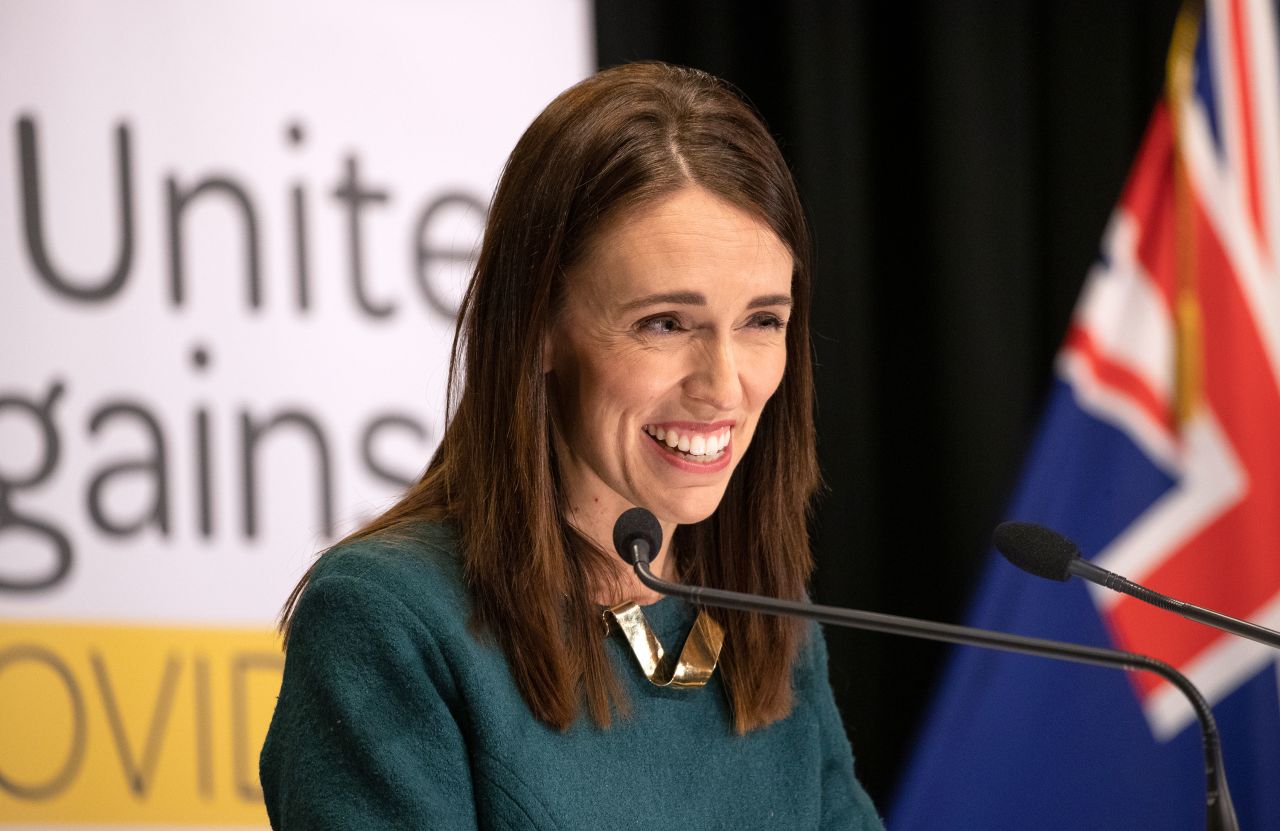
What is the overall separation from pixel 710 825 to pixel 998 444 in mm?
1751

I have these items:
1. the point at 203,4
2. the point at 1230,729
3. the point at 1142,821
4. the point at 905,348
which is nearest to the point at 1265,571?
the point at 1230,729

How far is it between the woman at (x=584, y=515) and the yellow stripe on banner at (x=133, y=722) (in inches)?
39.9

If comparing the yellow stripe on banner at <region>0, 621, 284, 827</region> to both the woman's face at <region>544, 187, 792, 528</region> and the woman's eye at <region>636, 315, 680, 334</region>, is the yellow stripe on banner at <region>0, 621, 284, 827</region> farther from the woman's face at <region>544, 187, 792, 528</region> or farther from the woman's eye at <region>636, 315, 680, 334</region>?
the woman's eye at <region>636, 315, 680, 334</region>

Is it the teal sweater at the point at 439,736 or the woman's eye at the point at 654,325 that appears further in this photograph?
the woman's eye at the point at 654,325

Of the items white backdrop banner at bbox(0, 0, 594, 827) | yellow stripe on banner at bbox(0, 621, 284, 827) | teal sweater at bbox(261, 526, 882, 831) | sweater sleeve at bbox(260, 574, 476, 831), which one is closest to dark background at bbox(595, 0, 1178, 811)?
white backdrop banner at bbox(0, 0, 594, 827)

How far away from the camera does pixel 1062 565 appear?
1264 millimetres

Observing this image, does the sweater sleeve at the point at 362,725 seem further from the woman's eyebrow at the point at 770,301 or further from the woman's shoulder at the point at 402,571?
the woman's eyebrow at the point at 770,301

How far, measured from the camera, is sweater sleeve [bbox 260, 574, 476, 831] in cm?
132

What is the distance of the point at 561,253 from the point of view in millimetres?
1571

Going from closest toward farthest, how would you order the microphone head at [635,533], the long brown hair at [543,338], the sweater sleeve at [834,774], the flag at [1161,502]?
the microphone head at [635,533] < the long brown hair at [543,338] < the sweater sleeve at [834,774] < the flag at [1161,502]

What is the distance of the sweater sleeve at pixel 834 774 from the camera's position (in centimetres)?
179

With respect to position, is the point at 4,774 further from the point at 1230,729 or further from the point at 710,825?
the point at 1230,729

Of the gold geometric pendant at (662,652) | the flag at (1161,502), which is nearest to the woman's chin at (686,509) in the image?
the gold geometric pendant at (662,652)

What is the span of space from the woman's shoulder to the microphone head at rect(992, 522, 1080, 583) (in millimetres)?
528
